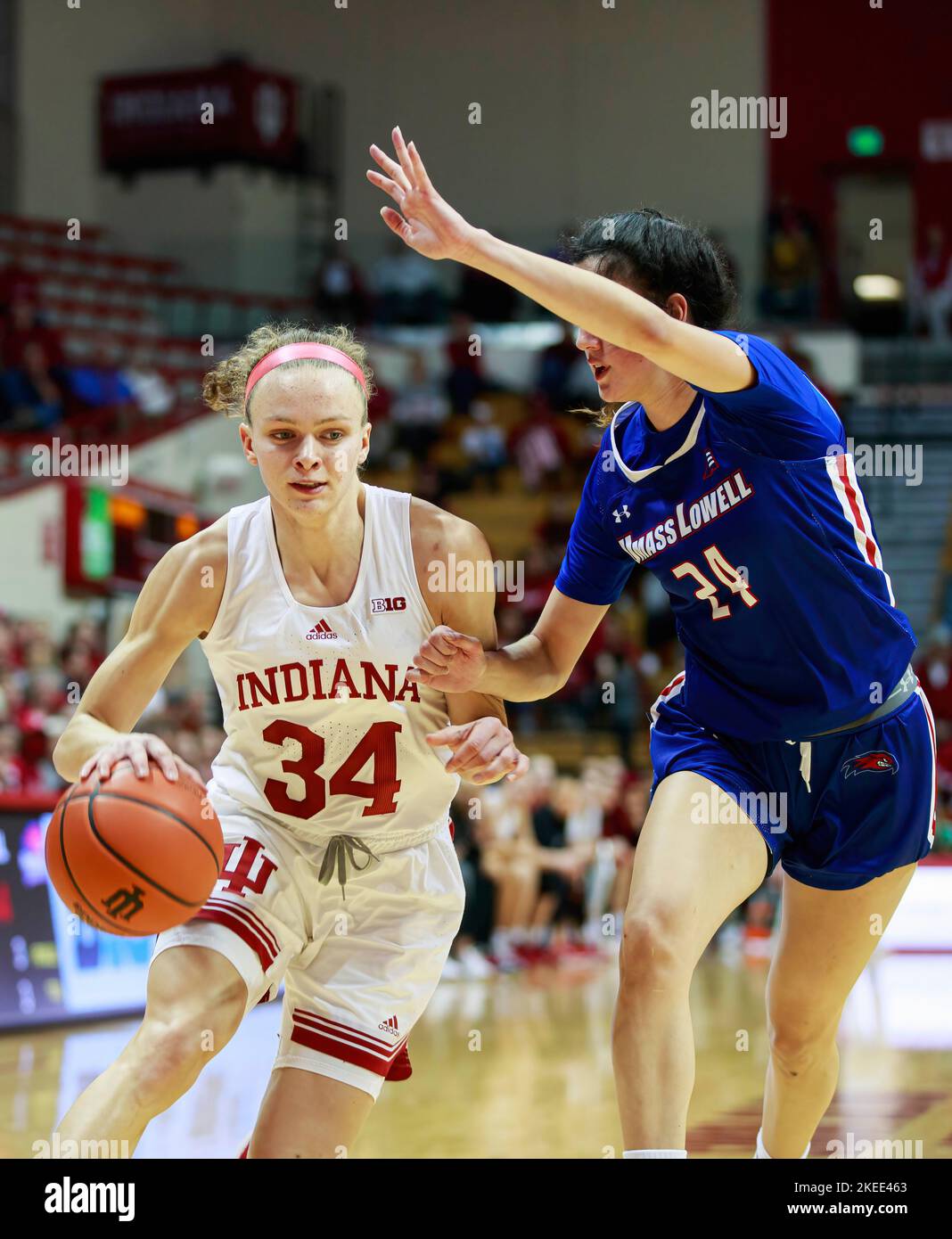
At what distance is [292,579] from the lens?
13.0 ft

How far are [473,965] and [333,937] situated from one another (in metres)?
7.65

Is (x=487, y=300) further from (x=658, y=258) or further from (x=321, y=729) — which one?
(x=321, y=729)

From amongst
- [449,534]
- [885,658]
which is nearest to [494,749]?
[449,534]

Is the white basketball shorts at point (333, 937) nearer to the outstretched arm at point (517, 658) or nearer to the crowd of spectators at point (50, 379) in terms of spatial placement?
the outstretched arm at point (517, 658)

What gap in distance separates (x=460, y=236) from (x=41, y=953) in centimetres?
642

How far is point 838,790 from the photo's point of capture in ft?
12.9

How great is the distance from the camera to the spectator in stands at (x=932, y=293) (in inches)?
791

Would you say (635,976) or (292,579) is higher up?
(292,579)

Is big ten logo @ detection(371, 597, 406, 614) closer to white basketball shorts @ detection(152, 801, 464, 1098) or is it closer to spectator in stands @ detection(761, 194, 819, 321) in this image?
white basketball shorts @ detection(152, 801, 464, 1098)

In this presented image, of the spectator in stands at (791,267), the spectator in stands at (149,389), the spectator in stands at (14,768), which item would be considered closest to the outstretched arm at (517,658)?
the spectator in stands at (14,768)

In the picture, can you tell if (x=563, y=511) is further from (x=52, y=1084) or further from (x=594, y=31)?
(x=52, y=1084)

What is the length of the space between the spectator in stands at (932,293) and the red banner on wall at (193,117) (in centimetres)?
847

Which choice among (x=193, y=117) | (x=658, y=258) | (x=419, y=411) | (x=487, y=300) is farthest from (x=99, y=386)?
(x=658, y=258)
